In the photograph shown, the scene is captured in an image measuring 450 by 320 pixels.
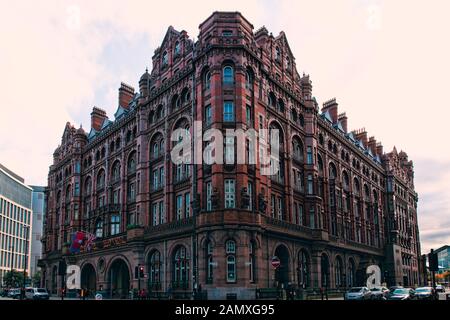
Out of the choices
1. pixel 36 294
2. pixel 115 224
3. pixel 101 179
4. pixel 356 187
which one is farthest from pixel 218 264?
pixel 356 187

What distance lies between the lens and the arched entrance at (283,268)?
43156mm

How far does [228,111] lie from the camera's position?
40.1 meters

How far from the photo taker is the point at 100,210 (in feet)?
186

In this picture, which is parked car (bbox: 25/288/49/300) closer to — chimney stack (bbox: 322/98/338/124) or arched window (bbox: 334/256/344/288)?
arched window (bbox: 334/256/344/288)

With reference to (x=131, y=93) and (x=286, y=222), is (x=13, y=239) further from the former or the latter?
(x=286, y=222)

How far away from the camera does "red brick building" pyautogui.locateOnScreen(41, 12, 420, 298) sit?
124ft

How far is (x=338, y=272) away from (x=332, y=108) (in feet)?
95.8

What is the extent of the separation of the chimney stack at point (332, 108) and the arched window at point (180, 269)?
40.7 meters

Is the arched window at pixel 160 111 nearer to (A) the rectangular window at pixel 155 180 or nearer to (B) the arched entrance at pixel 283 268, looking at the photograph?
(A) the rectangular window at pixel 155 180

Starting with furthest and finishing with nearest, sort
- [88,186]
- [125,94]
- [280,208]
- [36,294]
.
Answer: [125,94] < [88,186] < [36,294] < [280,208]

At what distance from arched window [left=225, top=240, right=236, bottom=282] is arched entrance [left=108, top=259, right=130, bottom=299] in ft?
61.9

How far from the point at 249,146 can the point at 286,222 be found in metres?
7.89

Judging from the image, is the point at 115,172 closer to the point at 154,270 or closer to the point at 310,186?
the point at 154,270
